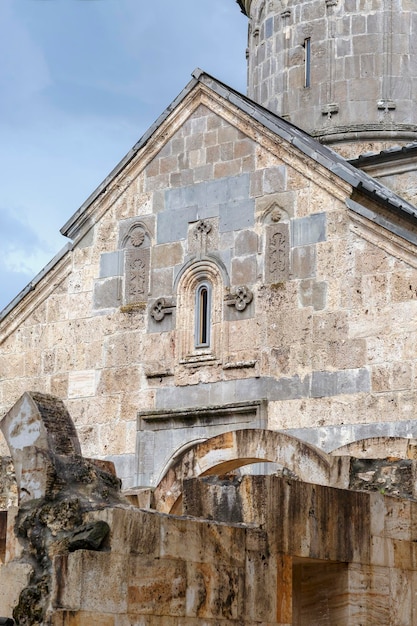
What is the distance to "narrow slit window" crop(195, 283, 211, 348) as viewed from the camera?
1891 cm

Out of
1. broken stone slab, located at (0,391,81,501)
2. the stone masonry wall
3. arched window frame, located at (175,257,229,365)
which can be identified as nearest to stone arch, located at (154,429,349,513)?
arched window frame, located at (175,257,229,365)

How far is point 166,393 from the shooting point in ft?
62.3

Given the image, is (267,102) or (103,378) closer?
(103,378)

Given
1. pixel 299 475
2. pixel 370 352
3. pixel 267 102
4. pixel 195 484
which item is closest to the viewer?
pixel 195 484

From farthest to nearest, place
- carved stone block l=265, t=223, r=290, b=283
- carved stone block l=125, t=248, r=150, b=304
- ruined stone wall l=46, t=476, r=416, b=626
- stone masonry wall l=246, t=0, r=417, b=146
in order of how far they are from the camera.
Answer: stone masonry wall l=246, t=0, r=417, b=146 → carved stone block l=125, t=248, r=150, b=304 → carved stone block l=265, t=223, r=290, b=283 → ruined stone wall l=46, t=476, r=416, b=626

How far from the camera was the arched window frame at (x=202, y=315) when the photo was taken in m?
18.9

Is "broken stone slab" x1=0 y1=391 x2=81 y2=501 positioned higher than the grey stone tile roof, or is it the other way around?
the grey stone tile roof

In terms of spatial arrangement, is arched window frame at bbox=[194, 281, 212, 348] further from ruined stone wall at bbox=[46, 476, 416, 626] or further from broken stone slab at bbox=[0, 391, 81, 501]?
broken stone slab at bbox=[0, 391, 81, 501]

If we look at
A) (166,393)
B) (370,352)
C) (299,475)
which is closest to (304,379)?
(370,352)

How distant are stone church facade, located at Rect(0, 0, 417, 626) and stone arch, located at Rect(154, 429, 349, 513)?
0.20ft

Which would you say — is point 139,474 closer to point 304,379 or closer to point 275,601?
point 304,379

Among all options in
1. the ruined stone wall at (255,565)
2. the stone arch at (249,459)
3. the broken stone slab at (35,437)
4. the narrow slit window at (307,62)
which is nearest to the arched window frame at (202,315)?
the stone arch at (249,459)

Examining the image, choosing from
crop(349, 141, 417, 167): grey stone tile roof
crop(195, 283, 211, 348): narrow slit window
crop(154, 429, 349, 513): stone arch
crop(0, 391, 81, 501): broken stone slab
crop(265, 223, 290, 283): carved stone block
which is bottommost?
crop(0, 391, 81, 501): broken stone slab

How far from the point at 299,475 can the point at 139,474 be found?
504 cm
